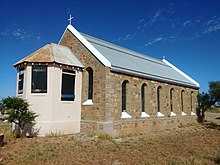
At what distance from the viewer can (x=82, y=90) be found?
16.5m

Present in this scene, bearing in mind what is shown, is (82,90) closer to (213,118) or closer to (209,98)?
(209,98)

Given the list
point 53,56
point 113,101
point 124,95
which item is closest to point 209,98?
point 124,95

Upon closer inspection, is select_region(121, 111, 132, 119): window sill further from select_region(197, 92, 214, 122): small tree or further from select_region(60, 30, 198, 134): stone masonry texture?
select_region(197, 92, 214, 122): small tree

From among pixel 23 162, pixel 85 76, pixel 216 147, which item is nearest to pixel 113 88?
pixel 85 76

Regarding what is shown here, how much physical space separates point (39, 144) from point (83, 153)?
3036 millimetres

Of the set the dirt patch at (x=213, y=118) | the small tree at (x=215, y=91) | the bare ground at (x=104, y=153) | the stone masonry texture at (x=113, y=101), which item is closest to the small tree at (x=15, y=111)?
the bare ground at (x=104, y=153)

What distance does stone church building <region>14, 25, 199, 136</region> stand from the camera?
14.5m

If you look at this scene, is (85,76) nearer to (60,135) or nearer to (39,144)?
(60,135)

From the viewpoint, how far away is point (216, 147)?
38.7 ft

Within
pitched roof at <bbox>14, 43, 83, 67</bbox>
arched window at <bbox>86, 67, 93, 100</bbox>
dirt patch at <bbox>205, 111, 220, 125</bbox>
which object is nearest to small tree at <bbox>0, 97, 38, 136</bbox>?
pitched roof at <bbox>14, 43, 83, 67</bbox>

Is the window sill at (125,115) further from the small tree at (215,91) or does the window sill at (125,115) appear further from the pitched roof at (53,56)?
the small tree at (215,91)

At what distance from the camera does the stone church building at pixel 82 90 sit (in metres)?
14.5

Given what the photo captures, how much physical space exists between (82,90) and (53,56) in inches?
132

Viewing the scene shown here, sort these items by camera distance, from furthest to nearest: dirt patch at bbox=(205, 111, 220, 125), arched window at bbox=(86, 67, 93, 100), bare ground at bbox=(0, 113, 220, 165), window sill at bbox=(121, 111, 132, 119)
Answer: dirt patch at bbox=(205, 111, 220, 125)
arched window at bbox=(86, 67, 93, 100)
window sill at bbox=(121, 111, 132, 119)
bare ground at bbox=(0, 113, 220, 165)
